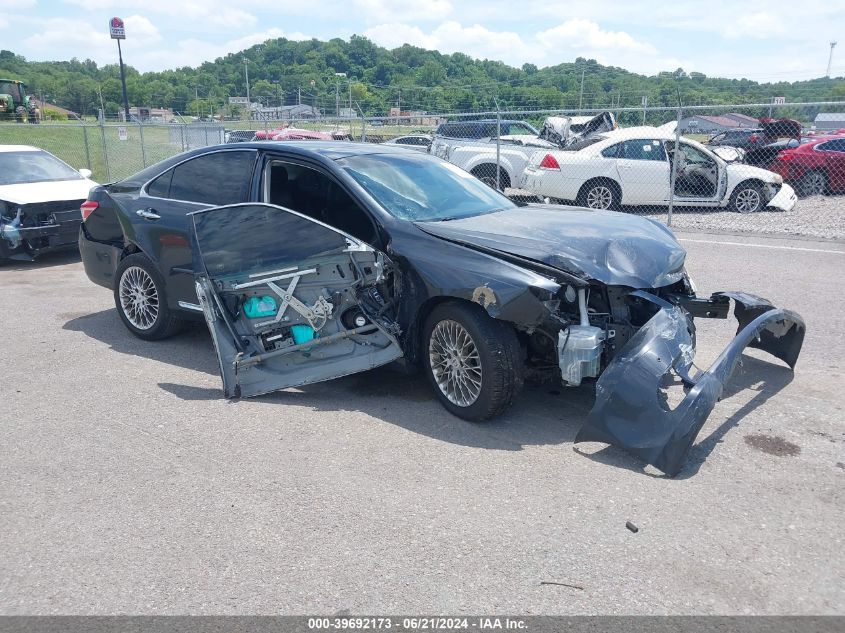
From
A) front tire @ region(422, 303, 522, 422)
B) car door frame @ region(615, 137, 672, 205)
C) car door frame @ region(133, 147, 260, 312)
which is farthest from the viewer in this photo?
car door frame @ region(615, 137, 672, 205)

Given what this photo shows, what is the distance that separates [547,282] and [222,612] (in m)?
2.38

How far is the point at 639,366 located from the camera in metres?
4.03

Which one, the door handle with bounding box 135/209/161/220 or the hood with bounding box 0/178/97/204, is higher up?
the door handle with bounding box 135/209/161/220

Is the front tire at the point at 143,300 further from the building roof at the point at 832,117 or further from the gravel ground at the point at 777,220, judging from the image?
the building roof at the point at 832,117

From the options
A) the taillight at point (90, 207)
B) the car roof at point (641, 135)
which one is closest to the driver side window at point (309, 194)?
the taillight at point (90, 207)

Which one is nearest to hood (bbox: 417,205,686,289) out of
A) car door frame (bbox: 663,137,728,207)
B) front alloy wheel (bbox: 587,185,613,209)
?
front alloy wheel (bbox: 587,185,613,209)

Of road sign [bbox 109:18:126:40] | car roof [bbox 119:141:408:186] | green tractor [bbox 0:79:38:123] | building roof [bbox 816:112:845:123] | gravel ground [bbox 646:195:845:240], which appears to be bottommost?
gravel ground [bbox 646:195:845:240]

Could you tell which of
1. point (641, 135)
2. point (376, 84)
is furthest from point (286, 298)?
point (376, 84)

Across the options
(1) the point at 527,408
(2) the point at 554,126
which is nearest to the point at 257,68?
(2) the point at 554,126

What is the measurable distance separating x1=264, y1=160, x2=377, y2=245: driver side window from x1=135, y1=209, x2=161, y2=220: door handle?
3.65 feet

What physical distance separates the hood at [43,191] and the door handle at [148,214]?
179 inches

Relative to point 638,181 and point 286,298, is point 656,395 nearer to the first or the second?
point 286,298

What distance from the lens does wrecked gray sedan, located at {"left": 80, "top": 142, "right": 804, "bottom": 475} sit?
411 cm

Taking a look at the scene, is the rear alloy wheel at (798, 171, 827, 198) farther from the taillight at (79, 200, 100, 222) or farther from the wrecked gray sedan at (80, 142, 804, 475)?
the taillight at (79, 200, 100, 222)
